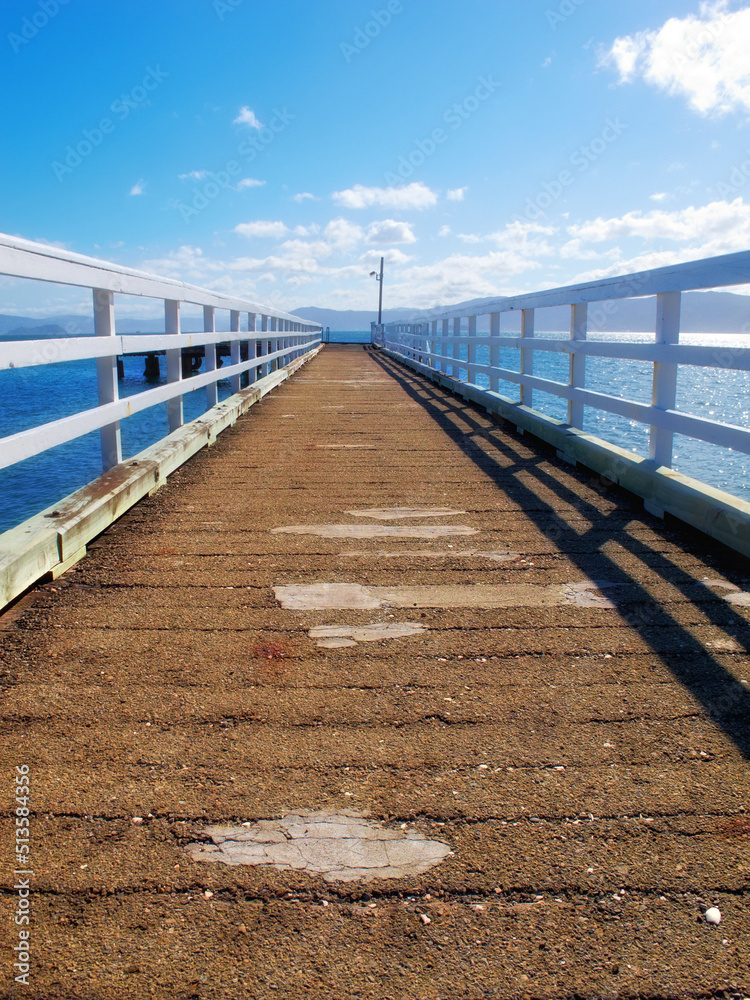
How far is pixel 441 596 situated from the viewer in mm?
3170

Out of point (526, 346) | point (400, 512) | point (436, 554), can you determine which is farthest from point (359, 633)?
point (526, 346)

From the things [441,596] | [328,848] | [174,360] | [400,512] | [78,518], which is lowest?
[328,848]

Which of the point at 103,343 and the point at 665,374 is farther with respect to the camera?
the point at 665,374

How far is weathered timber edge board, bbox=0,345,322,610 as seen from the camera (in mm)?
2916

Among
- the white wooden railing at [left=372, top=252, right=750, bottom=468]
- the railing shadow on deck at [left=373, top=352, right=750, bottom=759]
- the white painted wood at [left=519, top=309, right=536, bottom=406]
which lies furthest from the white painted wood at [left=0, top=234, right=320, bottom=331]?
the white painted wood at [left=519, top=309, right=536, bottom=406]

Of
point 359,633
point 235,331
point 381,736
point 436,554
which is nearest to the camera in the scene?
point 381,736

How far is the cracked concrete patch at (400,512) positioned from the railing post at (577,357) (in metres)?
1.98

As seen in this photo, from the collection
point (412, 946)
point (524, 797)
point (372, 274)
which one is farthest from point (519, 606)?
point (372, 274)

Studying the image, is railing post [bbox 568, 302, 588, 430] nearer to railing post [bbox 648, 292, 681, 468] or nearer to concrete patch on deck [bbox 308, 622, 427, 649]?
railing post [bbox 648, 292, 681, 468]

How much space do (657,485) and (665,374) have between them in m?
0.63

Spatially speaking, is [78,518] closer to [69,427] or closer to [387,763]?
[69,427]

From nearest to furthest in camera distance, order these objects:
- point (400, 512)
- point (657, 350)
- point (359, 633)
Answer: point (359, 633) < point (657, 350) < point (400, 512)

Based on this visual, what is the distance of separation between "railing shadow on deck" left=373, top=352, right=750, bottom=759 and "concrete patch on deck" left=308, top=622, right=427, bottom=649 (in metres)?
0.81

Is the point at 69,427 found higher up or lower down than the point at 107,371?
lower down
